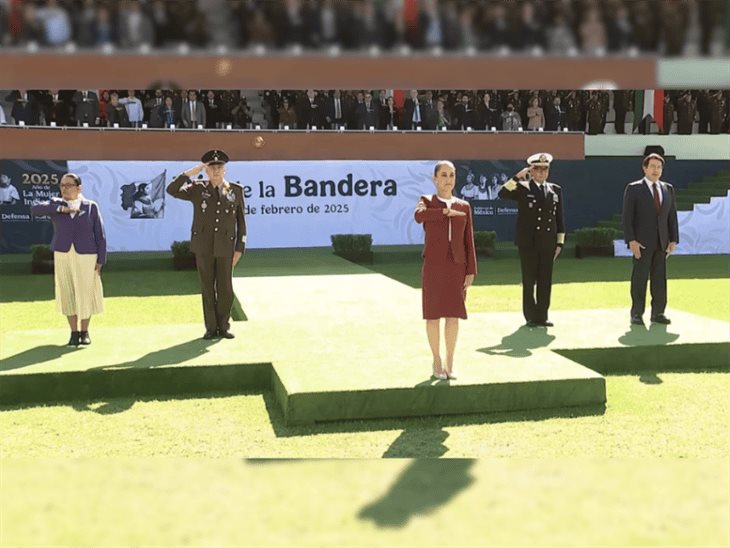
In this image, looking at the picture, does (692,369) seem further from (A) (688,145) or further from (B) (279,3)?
(A) (688,145)

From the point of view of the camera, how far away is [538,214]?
6.88 metres

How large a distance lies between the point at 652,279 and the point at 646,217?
0.62m

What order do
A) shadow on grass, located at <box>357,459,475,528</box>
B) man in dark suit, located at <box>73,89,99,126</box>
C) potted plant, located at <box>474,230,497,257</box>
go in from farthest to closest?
man in dark suit, located at <box>73,89,99,126</box> → potted plant, located at <box>474,230,497,257</box> → shadow on grass, located at <box>357,459,475,528</box>

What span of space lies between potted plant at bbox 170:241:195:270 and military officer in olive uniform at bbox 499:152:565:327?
8.11 m

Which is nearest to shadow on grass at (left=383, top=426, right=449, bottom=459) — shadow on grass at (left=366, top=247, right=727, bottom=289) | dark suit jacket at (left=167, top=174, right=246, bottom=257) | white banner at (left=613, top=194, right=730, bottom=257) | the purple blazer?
dark suit jacket at (left=167, top=174, right=246, bottom=257)

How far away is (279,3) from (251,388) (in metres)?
4.15

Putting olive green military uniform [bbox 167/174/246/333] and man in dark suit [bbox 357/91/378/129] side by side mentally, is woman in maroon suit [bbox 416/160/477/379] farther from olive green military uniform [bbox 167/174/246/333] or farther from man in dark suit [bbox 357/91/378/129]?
man in dark suit [bbox 357/91/378/129]

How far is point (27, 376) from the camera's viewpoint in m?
5.02

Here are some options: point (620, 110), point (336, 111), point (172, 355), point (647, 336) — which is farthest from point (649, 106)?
point (172, 355)

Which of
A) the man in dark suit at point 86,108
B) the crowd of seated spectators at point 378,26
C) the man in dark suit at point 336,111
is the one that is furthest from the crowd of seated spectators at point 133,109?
the crowd of seated spectators at point 378,26

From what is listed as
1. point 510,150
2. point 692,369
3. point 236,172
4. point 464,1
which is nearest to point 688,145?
point 510,150

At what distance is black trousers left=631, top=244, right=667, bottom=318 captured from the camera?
6988 mm

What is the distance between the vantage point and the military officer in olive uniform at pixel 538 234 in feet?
22.5

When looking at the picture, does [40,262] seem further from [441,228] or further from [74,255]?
[441,228]
